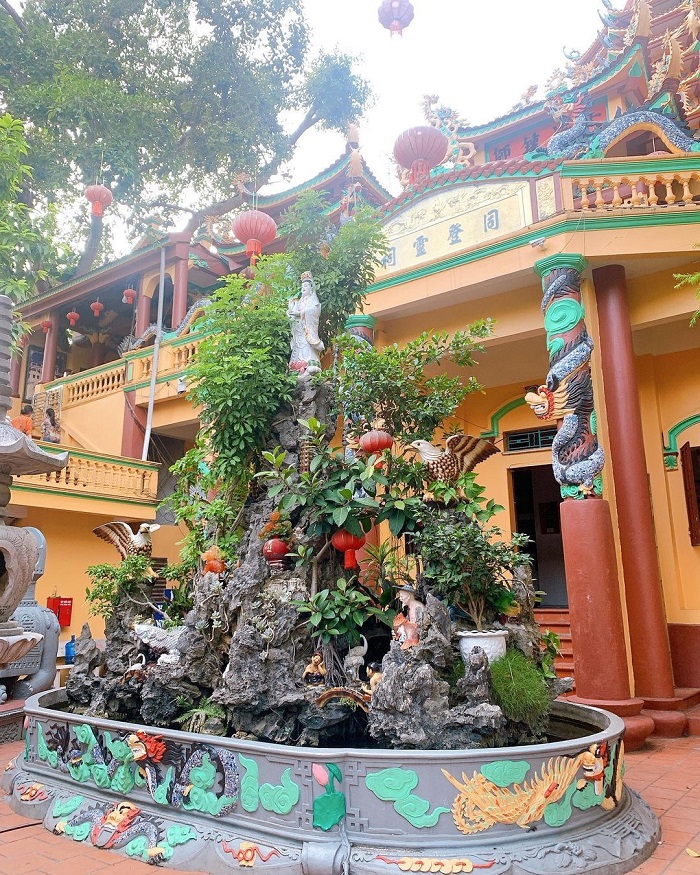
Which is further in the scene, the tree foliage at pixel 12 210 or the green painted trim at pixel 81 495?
the green painted trim at pixel 81 495

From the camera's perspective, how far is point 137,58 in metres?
14.5

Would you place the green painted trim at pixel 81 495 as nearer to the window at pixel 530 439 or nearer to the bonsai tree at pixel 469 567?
the window at pixel 530 439

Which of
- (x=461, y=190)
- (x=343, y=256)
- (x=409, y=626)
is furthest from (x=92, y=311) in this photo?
(x=409, y=626)

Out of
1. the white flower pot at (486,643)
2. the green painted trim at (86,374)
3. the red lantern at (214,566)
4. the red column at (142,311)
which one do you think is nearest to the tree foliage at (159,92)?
the red column at (142,311)

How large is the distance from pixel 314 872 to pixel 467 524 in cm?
234

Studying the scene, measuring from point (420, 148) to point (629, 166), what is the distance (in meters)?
2.43

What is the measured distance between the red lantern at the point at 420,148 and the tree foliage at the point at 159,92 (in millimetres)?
7693

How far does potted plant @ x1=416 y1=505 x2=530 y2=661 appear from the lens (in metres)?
4.31

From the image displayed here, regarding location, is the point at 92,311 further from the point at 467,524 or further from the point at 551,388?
the point at 467,524

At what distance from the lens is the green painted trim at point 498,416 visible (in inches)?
396

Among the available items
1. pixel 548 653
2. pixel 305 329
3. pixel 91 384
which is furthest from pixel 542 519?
pixel 91 384

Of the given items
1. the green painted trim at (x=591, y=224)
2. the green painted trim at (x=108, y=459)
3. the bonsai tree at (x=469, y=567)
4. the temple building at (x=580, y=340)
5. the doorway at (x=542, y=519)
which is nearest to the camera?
the bonsai tree at (x=469, y=567)

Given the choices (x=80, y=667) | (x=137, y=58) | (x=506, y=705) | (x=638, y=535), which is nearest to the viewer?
(x=506, y=705)

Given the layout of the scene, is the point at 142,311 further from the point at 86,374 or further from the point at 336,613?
the point at 336,613
